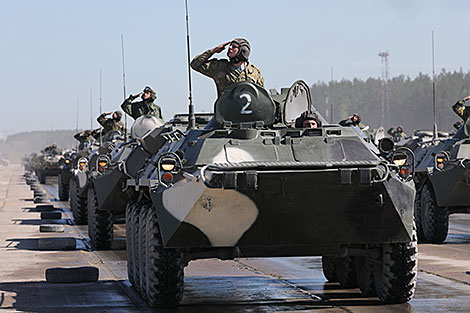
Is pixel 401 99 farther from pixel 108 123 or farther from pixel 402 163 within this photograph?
pixel 402 163

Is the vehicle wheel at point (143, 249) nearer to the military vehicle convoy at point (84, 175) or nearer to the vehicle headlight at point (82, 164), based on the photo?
the military vehicle convoy at point (84, 175)

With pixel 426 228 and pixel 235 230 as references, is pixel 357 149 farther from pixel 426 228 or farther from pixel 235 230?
pixel 426 228

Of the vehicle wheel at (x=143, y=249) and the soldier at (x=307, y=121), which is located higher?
the soldier at (x=307, y=121)

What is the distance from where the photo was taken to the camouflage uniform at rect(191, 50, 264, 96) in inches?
442

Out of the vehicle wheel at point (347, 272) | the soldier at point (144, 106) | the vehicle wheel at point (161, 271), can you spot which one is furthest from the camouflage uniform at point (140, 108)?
the vehicle wheel at point (161, 271)

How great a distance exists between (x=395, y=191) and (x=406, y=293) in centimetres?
113

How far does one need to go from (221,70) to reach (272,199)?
2938 millimetres

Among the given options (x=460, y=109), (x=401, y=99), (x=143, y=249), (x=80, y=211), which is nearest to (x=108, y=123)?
(x=80, y=211)

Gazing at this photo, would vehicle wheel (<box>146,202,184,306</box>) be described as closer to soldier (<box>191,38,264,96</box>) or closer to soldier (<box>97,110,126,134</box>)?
soldier (<box>191,38,264,96</box>)

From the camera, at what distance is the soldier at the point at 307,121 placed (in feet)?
A: 32.5

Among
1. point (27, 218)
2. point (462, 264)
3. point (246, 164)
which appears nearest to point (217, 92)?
point (246, 164)

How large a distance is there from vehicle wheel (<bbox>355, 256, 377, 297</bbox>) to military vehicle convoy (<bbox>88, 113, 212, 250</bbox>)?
4.96 meters

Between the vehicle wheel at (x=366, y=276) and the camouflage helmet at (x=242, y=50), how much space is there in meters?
2.50

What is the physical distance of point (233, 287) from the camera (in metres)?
10.9
